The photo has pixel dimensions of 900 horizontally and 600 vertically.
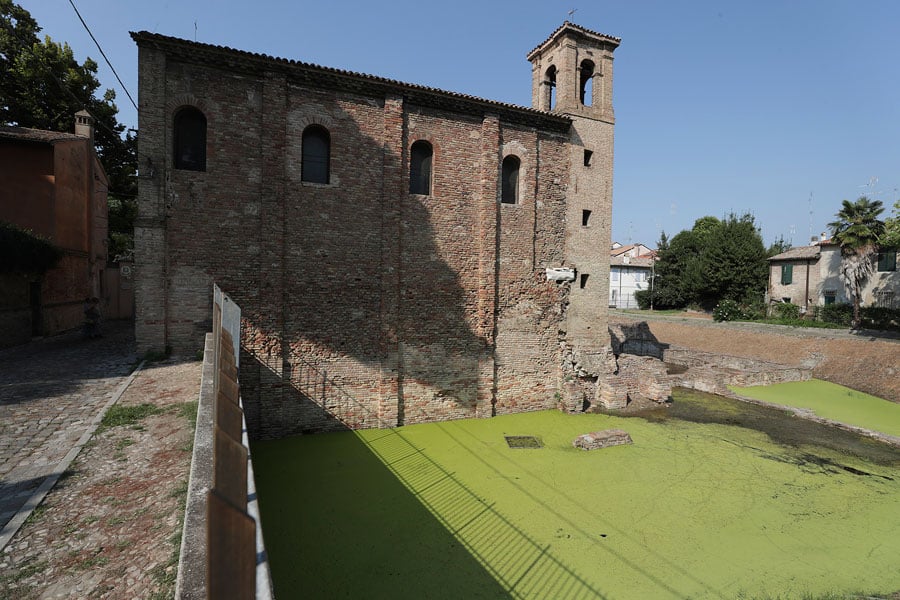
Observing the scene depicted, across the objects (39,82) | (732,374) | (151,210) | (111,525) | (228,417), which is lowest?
(732,374)

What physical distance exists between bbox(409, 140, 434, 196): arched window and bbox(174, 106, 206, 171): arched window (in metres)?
5.29

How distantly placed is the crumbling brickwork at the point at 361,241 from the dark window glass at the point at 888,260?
23.1m

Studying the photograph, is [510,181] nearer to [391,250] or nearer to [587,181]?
[587,181]

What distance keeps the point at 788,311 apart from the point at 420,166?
29.7 m

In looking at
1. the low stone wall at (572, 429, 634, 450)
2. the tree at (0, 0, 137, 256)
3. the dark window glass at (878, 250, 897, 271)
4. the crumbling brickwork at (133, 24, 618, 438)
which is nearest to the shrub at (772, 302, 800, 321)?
the dark window glass at (878, 250, 897, 271)

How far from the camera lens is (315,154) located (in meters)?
10.8

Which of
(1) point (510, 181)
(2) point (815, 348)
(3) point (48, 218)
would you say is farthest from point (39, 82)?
(2) point (815, 348)

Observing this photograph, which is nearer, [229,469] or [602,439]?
[229,469]

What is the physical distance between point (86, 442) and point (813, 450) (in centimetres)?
1511

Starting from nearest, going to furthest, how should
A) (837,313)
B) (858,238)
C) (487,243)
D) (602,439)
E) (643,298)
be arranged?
(602,439)
(487,243)
(858,238)
(837,313)
(643,298)

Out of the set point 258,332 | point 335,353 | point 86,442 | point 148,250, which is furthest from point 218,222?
point 86,442

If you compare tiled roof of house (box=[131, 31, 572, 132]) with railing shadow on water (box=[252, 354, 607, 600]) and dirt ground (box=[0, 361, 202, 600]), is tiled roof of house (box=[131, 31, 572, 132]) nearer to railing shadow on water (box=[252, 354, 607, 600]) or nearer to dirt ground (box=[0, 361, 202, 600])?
dirt ground (box=[0, 361, 202, 600])

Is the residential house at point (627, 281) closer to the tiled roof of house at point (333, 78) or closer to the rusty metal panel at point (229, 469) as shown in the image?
the tiled roof of house at point (333, 78)

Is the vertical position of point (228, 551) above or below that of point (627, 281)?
below
